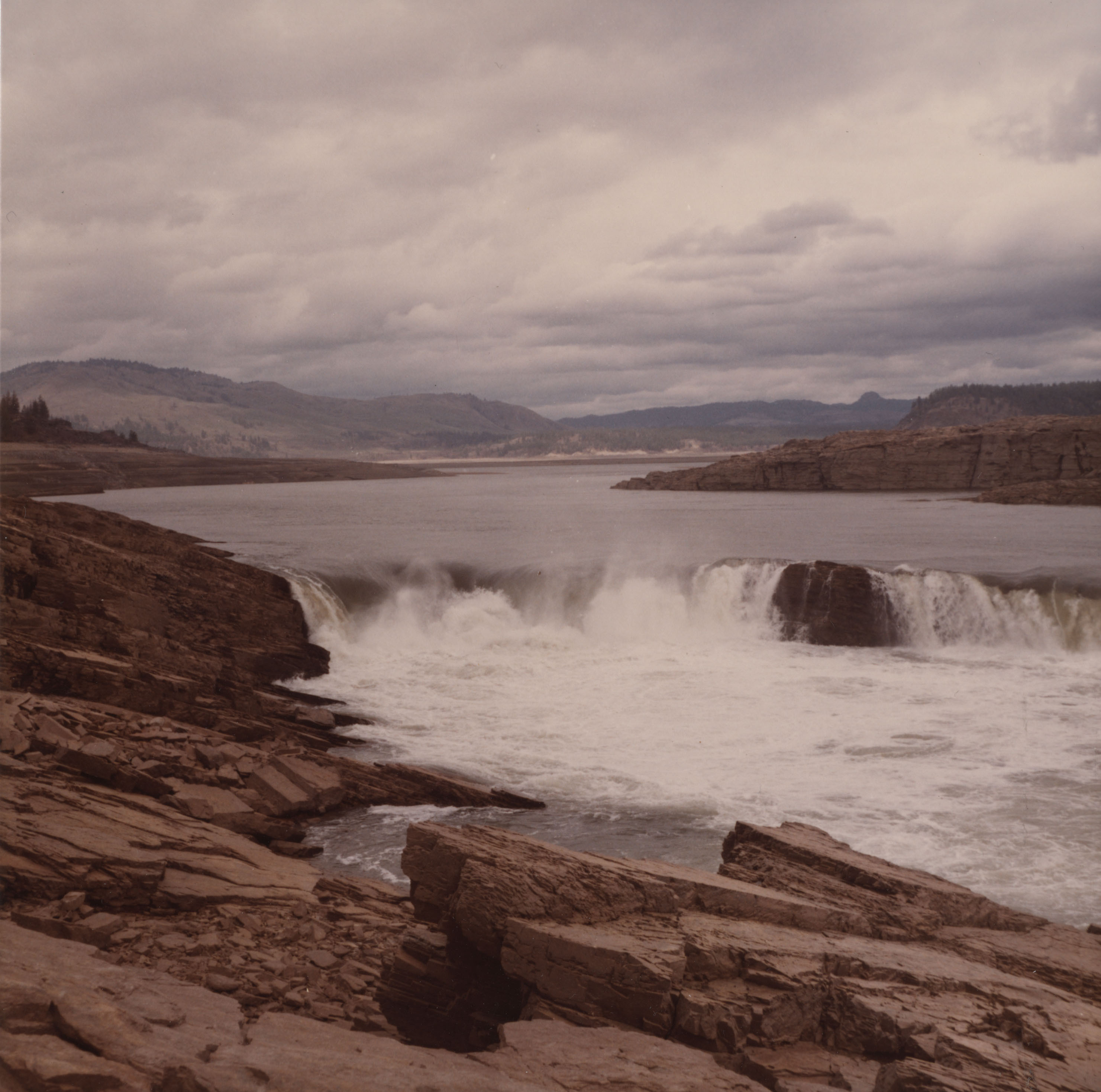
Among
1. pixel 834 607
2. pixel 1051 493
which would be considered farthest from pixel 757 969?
pixel 1051 493

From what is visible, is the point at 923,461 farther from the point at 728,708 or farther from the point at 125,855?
the point at 125,855

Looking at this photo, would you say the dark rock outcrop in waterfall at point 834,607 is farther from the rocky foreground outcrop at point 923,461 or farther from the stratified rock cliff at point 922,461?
the stratified rock cliff at point 922,461

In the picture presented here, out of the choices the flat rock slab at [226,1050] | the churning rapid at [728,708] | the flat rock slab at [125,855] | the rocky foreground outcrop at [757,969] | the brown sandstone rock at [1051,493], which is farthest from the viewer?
the brown sandstone rock at [1051,493]

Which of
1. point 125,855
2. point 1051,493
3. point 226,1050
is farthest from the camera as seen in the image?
point 1051,493

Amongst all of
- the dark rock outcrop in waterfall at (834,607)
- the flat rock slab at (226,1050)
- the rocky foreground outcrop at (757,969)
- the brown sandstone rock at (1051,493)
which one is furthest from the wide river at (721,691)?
the brown sandstone rock at (1051,493)

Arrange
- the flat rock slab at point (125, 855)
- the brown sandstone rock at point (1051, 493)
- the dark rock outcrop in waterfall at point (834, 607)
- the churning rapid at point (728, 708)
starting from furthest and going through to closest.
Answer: the brown sandstone rock at point (1051, 493) < the dark rock outcrop in waterfall at point (834, 607) < the churning rapid at point (728, 708) < the flat rock slab at point (125, 855)

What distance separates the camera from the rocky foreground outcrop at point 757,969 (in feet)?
23.3

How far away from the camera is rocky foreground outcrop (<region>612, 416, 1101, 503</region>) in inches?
3233

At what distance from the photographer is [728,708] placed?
23250mm

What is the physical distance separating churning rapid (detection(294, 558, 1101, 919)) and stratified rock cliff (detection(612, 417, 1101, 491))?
2185 inches

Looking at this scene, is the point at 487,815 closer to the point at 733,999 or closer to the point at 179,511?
the point at 733,999

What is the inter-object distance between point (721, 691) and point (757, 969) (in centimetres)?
1734

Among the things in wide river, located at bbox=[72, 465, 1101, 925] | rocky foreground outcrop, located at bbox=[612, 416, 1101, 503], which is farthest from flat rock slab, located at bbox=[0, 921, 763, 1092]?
rocky foreground outcrop, located at bbox=[612, 416, 1101, 503]

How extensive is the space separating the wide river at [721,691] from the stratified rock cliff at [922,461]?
33950 mm
